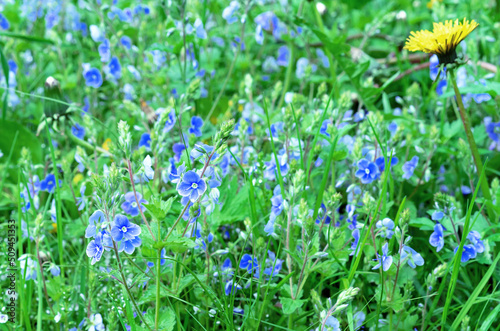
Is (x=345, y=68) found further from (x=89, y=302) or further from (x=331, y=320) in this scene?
(x=89, y=302)

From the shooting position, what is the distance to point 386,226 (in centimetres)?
178

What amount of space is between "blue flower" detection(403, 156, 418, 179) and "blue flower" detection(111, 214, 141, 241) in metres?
1.26

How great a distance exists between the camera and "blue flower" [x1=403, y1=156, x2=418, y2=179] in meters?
2.26

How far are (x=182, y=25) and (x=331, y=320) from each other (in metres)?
1.70

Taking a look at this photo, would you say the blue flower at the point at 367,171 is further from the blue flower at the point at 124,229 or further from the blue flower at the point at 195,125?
the blue flower at the point at 124,229

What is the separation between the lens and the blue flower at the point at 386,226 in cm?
176

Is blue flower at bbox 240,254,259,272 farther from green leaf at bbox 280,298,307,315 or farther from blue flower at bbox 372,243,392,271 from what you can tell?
blue flower at bbox 372,243,392,271

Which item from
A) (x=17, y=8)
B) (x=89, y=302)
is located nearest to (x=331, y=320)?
(x=89, y=302)

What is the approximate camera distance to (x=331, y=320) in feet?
5.19

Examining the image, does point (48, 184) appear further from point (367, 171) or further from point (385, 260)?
point (385, 260)

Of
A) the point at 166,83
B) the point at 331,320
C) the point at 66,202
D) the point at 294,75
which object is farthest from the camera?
the point at 294,75

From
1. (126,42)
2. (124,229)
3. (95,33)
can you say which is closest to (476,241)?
(124,229)

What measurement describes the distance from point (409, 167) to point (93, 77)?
1899mm

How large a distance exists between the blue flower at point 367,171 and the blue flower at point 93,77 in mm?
1753
